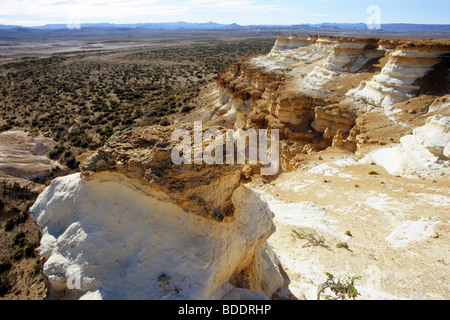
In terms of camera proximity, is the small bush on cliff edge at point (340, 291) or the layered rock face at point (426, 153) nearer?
the small bush on cliff edge at point (340, 291)

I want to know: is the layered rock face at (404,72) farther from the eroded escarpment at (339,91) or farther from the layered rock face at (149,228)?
the layered rock face at (149,228)

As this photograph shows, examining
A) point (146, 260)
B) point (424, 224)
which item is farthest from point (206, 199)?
point (424, 224)

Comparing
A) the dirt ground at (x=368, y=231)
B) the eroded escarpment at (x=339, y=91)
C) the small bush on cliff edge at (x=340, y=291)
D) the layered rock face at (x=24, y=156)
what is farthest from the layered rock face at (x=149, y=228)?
the layered rock face at (x=24, y=156)

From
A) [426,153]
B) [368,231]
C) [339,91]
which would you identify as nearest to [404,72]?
[339,91]

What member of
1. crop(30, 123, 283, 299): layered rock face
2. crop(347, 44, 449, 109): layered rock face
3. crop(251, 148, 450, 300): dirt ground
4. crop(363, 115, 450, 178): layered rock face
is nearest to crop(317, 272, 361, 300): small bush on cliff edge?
crop(251, 148, 450, 300): dirt ground

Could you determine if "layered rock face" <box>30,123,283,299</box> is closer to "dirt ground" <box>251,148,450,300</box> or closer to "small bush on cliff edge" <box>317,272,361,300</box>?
"small bush on cliff edge" <box>317,272,361,300</box>

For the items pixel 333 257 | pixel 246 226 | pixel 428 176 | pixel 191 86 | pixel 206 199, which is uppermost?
pixel 191 86

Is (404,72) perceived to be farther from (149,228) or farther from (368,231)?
(149,228)
